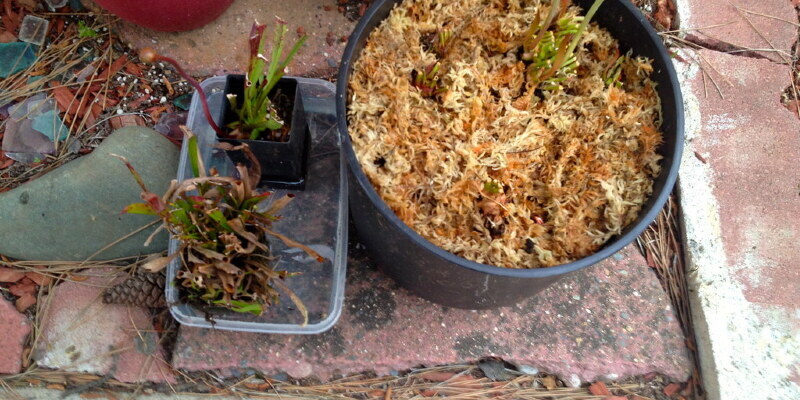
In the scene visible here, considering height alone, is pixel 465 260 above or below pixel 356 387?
above

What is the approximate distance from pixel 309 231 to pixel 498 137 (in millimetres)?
529

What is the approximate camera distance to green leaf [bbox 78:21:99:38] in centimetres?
146

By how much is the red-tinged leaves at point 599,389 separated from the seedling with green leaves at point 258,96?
0.92m

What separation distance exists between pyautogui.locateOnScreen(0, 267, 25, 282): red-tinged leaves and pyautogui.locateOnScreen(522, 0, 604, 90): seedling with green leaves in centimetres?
126

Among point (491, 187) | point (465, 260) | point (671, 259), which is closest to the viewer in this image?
point (465, 260)

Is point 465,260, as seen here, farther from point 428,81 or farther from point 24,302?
point 24,302

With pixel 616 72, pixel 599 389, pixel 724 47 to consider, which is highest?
pixel 724 47

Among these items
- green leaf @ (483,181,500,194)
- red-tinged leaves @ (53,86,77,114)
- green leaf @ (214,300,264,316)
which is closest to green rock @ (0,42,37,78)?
red-tinged leaves @ (53,86,77,114)

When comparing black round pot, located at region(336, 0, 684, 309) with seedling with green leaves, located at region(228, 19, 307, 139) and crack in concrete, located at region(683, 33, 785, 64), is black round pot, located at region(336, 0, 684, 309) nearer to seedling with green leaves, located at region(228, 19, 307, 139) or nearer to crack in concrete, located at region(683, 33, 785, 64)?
seedling with green leaves, located at region(228, 19, 307, 139)

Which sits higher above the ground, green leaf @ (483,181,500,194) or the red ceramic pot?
the red ceramic pot

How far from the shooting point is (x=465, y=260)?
87 cm

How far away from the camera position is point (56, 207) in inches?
49.9

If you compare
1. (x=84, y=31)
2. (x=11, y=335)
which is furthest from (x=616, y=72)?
(x=11, y=335)

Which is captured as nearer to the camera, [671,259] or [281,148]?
[281,148]
